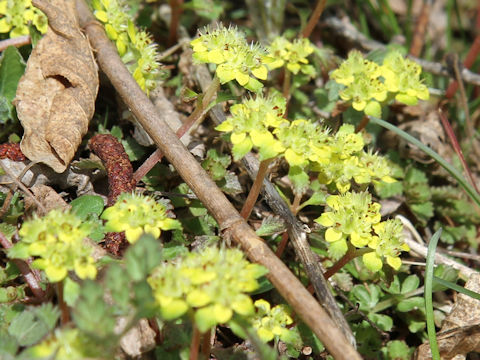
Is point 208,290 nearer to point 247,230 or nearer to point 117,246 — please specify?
point 247,230

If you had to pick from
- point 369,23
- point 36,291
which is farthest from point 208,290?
point 369,23

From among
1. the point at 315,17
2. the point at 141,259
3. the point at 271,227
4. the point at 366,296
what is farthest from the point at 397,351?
the point at 315,17

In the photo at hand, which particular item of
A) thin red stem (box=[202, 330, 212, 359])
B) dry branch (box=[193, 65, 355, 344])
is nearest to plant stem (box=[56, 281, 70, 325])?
thin red stem (box=[202, 330, 212, 359])

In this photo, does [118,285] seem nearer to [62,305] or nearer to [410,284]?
[62,305]

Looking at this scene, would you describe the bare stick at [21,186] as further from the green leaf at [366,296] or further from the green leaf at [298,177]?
the green leaf at [366,296]

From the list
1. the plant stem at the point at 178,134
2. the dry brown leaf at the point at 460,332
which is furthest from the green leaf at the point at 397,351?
the plant stem at the point at 178,134

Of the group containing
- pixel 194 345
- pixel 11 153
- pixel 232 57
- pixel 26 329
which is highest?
pixel 232 57
